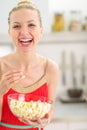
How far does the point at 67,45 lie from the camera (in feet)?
7.30

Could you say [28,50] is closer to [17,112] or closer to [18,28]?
[18,28]

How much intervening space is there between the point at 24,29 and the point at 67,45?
46.9 inches

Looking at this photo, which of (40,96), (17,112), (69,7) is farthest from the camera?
(69,7)

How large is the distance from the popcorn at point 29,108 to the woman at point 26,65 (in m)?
0.02

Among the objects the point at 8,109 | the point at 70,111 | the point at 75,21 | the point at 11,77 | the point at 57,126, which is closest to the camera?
the point at 11,77

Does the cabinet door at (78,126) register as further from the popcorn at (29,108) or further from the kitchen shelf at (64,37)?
the popcorn at (29,108)

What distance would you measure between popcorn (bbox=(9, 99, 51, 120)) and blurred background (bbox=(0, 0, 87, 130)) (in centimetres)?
90

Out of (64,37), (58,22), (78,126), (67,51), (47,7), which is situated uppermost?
(47,7)

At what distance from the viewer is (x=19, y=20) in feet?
3.49

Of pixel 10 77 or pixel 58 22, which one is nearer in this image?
pixel 10 77

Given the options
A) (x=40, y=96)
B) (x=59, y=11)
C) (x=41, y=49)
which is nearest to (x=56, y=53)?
(x=41, y=49)

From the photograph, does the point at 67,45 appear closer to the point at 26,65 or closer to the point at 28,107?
the point at 26,65

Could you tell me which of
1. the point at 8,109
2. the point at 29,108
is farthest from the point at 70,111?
the point at 29,108

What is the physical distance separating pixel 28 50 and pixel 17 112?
206 mm
